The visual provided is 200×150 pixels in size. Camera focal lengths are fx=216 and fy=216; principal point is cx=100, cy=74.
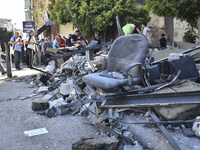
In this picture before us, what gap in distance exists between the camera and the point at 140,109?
352cm

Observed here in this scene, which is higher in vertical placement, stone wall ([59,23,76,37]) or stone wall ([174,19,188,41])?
stone wall ([59,23,76,37])

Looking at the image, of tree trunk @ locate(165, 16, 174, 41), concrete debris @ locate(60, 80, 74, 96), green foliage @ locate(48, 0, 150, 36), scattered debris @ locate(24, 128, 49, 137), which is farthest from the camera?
tree trunk @ locate(165, 16, 174, 41)

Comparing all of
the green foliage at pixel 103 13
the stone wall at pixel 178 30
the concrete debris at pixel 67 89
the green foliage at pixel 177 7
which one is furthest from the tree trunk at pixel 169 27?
the concrete debris at pixel 67 89

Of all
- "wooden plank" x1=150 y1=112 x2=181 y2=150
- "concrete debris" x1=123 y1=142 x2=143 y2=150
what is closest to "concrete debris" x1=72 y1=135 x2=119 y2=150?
"concrete debris" x1=123 y1=142 x2=143 y2=150

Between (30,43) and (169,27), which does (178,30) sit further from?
(30,43)

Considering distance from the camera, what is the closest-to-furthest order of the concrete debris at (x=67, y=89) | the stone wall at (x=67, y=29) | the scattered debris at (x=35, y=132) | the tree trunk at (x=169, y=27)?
the scattered debris at (x=35, y=132), the concrete debris at (x=67, y=89), the tree trunk at (x=169, y=27), the stone wall at (x=67, y=29)

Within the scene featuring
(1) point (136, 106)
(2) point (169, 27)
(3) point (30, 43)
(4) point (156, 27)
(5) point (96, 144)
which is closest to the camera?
(5) point (96, 144)

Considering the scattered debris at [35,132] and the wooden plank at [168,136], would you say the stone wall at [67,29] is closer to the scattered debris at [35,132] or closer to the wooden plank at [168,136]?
the scattered debris at [35,132]

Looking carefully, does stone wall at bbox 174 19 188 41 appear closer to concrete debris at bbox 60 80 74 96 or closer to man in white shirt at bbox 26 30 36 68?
man in white shirt at bbox 26 30 36 68

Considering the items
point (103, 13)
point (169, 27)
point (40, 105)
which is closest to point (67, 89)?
point (40, 105)

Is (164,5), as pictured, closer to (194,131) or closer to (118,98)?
(118,98)

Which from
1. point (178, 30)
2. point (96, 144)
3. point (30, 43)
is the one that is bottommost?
point (96, 144)

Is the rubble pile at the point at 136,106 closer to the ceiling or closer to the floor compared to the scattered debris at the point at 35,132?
closer to the ceiling

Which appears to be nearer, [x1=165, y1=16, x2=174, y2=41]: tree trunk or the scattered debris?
the scattered debris
